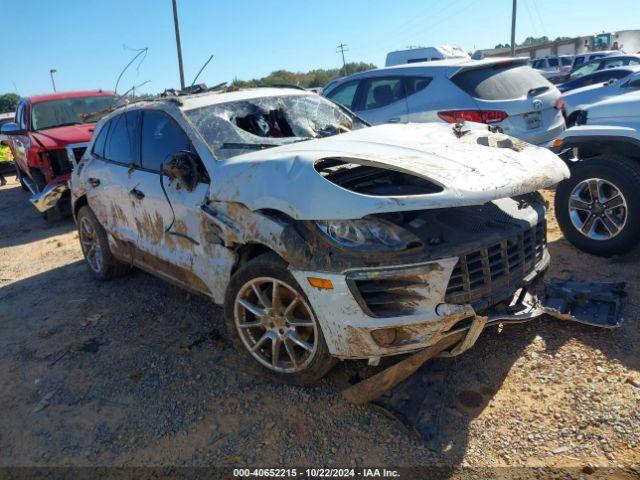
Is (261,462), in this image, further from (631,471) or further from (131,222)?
(131,222)

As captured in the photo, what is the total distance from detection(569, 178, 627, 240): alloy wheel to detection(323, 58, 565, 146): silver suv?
1799 millimetres

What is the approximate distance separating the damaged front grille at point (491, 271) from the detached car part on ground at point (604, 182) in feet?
6.18

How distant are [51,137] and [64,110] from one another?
4.21 ft

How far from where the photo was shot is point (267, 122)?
13.8 feet

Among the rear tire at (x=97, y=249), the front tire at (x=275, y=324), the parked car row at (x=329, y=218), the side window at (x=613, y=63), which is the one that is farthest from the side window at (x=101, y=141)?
the side window at (x=613, y=63)

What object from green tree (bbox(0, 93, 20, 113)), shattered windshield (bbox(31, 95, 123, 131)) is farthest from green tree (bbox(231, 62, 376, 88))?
shattered windshield (bbox(31, 95, 123, 131))

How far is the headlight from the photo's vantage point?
8.91 feet

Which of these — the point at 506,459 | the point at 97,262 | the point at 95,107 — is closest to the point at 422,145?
the point at 506,459

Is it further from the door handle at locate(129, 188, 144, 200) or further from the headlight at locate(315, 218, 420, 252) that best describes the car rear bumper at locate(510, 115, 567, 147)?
the door handle at locate(129, 188, 144, 200)

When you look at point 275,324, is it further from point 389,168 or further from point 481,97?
point 481,97

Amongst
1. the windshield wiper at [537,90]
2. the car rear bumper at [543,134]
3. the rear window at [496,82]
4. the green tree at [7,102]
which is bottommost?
the car rear bumper at [543,134]

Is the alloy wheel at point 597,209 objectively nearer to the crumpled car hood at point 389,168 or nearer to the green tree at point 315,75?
the crumpled car hood at point 389,168

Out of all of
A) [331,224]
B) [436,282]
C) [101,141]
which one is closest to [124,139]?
[101,141]

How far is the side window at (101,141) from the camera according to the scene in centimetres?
503
